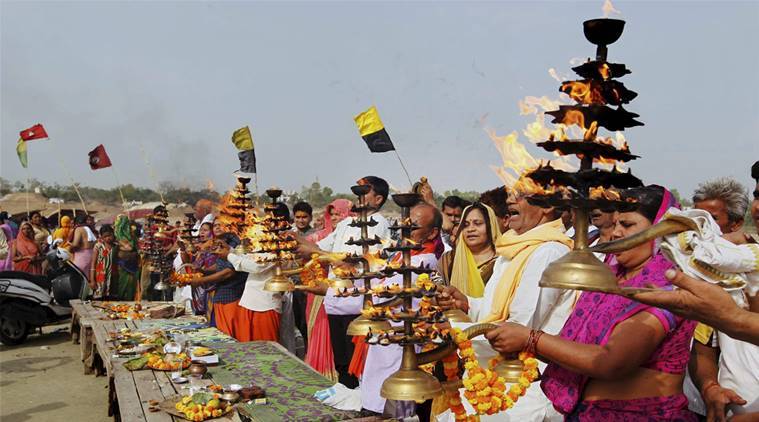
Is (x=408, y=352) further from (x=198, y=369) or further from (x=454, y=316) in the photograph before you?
(x=198, y=369)

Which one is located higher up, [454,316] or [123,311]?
[454,316]

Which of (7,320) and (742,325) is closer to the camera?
(742,325)

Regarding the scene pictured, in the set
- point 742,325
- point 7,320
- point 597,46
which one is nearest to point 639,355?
point 742,325

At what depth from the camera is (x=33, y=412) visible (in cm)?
655

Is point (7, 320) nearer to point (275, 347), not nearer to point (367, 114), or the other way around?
point (275, 347)

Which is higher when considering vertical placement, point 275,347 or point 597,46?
point 597,46

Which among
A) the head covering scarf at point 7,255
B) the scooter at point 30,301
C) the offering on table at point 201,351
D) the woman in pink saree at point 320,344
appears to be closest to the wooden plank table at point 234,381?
the offering on table at point 201,351

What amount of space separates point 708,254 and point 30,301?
423 inches

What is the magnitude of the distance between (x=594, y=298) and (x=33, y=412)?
6460 millimetres

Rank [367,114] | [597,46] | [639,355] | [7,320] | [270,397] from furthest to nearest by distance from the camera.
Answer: [7,320] < [367,114] < [270,397] < [639,355] < [597,46]

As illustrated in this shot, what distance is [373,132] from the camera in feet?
17.5

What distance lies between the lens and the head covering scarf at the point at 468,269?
3949 mm

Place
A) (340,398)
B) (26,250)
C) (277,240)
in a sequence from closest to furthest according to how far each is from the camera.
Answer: (340,398) < (277,240) < (26,250)

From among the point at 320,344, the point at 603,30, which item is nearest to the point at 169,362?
the point at 320,344
